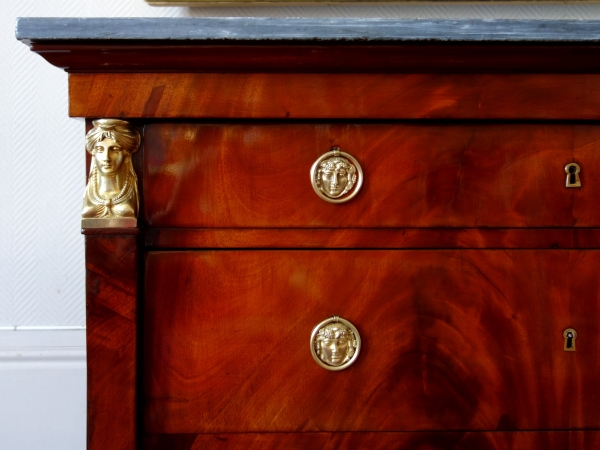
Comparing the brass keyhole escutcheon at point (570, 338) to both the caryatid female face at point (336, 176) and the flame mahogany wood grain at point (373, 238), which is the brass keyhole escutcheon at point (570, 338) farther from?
the caryatid female face at point (336, 176)

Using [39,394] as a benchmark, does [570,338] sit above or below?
above

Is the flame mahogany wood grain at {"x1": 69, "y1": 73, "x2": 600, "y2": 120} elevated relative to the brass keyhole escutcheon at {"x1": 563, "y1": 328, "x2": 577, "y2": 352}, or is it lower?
elevated

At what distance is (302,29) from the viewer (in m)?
0.41

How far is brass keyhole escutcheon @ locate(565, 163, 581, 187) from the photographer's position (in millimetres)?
466

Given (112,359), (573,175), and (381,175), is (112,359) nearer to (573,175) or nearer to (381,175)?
(381,175)

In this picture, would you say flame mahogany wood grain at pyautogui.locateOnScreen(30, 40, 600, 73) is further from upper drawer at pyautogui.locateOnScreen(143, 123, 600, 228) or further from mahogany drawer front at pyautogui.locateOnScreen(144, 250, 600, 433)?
mahogany drawer front at pyautogui.locateOnScreen(144, 250, 600, 433)

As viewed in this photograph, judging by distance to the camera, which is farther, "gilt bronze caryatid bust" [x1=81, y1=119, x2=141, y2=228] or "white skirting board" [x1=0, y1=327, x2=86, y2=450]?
"white skirting board" [x1=0, y1=327, x2=86, y2=450]

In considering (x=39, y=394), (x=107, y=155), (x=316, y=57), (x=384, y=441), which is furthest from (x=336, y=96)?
(x=39, y=394)

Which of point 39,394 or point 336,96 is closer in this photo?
point 336,96

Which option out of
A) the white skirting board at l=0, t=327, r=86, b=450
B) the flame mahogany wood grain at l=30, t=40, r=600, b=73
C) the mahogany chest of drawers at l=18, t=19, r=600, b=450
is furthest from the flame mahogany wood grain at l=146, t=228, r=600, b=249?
the white skirting board at l=0, t=327, r=86, b=450

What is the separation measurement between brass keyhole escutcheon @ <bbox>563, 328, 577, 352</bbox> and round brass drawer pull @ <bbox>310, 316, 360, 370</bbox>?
18 cm

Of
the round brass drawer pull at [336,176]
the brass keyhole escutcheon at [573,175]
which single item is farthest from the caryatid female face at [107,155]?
the brass keyhole escutcheon at [573,175]

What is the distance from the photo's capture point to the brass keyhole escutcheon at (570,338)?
1.53ft

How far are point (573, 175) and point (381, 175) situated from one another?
0.16m
